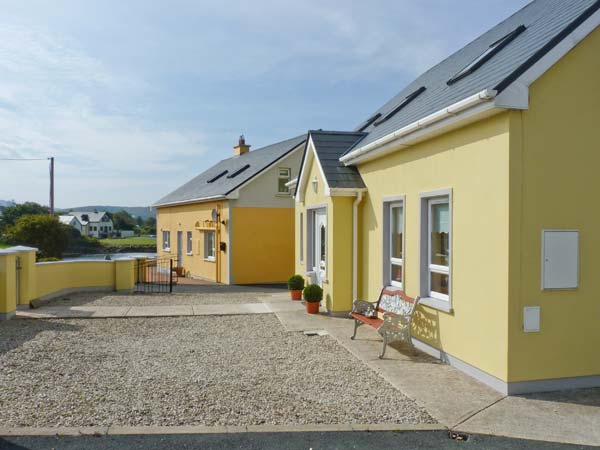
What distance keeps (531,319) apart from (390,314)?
2.44 meters

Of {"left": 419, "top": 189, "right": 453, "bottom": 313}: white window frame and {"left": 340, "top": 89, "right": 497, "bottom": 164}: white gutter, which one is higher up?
{"left": 340, "top": 89, "right": 497, "bottom": 164}: white gutter

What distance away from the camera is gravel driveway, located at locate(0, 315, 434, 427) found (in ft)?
18.1

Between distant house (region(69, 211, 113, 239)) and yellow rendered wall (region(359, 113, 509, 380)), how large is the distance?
11005 cm

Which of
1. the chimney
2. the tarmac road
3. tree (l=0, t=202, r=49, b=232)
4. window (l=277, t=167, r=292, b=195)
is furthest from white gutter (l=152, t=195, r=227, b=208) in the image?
tree (l=0, t=202, r=49, b=232)

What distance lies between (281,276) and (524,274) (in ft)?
53.9

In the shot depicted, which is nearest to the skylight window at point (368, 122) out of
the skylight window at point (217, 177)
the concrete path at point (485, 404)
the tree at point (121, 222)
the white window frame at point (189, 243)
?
the concrete path at point (485, 404)

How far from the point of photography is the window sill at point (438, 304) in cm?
760

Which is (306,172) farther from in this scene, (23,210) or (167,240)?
(23,210)

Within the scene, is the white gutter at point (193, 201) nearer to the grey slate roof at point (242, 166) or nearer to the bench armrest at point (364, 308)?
the grey slate roof at point (242, 166)

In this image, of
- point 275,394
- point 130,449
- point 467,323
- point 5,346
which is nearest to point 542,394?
point 467,323

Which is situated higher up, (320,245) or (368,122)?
(368,122)

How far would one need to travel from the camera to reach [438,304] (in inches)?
312

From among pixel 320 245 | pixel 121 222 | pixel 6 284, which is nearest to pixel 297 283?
pixel 320 245

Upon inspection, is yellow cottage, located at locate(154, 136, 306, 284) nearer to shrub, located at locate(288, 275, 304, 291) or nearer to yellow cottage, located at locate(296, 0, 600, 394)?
shrub, located at locate(288, 275, 304, 291)
